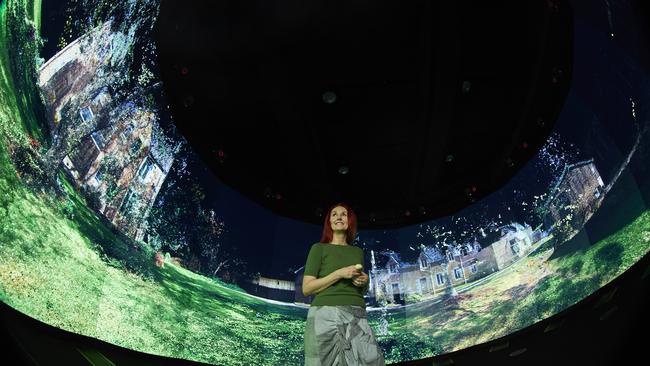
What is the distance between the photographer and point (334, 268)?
2.04 meters

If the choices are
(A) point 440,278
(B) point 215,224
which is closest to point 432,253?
(A) point 440,278

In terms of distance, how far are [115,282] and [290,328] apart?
2.62 m

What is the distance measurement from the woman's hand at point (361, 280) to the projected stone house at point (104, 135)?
404cm

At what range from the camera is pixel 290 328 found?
6.88m

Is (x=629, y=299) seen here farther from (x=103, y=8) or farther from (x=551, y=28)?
(x=103, y=8)

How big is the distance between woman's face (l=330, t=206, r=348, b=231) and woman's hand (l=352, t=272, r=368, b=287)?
13.3 inches

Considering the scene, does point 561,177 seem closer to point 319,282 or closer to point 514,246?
point 514,246

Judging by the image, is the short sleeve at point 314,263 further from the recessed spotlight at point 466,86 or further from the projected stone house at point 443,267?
the projected stone house at point 443,267

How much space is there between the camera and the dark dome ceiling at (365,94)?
480 cm

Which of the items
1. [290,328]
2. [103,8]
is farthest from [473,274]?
[103,8]

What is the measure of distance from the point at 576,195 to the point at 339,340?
17.7 feet

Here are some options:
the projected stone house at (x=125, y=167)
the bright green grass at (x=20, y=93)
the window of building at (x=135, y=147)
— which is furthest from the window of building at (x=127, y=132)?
the bright green grass at (x=20, y=93)

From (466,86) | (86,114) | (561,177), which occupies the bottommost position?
(86,114)

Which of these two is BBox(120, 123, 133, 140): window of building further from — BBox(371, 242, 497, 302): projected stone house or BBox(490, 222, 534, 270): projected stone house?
BBox(490, 222, 534, 270): projected stone house
